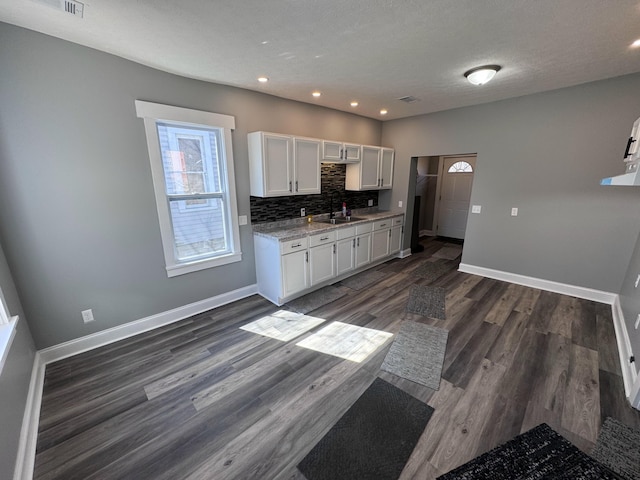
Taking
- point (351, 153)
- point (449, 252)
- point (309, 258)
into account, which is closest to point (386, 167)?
point (351, 153)

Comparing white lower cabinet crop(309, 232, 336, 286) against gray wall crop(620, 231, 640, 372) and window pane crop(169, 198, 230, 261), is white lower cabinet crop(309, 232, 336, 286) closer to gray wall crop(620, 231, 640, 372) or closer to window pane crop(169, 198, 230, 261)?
window pane crop(169, 198, 230, 261)

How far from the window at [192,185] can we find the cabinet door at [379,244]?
7.74 ft

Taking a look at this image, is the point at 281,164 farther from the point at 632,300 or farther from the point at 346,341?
the point at 632,300

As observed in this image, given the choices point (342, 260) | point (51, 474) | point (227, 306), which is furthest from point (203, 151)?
point (51, 474)

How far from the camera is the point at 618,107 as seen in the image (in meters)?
3.03

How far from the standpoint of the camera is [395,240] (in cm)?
510

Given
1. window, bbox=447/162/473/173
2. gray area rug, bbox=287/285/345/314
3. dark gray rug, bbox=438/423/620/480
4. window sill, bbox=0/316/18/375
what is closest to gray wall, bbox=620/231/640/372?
dark gray rug, bbox=438/423/620/480

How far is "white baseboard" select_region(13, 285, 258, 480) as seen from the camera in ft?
5.02

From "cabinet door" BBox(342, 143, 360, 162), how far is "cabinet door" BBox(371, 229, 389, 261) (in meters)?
1.32

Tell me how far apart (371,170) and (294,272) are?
2.51 metres

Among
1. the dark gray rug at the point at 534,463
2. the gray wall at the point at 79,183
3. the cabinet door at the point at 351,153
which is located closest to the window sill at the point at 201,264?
the gray wall at the point at 79,183

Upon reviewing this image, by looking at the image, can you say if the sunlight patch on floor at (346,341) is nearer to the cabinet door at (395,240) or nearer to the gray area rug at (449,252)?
the cabinet door at (395,240)

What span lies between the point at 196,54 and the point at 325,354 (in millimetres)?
2962

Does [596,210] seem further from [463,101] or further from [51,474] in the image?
[51,474]
